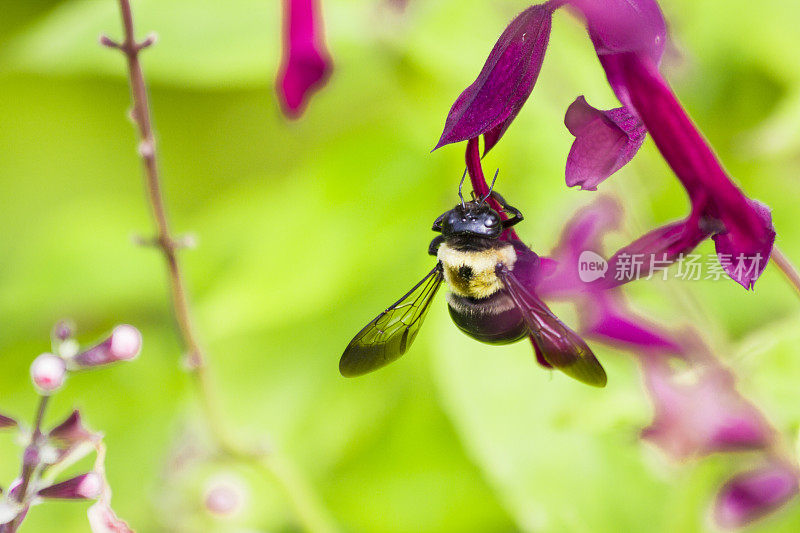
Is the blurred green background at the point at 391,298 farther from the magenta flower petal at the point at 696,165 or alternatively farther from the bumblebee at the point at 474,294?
the magenta flower petal at the point at 696,165

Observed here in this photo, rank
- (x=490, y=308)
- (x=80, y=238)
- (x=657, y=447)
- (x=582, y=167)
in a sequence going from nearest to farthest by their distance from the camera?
(x=582, y=167) < (x=490, y=308) < (x=657, y=447) < (x=80, y=238)

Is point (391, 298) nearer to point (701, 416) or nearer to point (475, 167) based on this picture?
point (701, 416)

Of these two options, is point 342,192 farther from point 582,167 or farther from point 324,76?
point 582,167

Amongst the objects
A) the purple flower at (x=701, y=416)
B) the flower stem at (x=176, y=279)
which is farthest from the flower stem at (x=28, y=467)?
the purple flower at (x=701, y=416)

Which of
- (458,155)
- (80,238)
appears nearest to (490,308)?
(458,155)

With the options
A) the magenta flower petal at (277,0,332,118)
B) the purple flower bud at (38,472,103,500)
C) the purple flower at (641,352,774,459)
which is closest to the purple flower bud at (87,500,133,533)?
the purple flower bud at (38,472,103,500)
